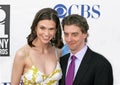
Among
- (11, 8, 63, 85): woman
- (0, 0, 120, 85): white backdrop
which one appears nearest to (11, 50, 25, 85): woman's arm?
(11, 8, 63, 85): woman

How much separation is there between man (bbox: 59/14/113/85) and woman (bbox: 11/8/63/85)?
18cm

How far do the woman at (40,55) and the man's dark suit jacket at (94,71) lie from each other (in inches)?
12.2

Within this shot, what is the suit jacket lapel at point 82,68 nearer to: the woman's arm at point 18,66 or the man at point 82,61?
the man at point 82,61

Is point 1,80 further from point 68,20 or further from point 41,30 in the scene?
point 68,20

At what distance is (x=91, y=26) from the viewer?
2459 mm

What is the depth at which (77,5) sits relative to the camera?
244 cm

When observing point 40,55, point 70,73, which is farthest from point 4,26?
point 70,73

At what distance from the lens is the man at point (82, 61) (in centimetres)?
166

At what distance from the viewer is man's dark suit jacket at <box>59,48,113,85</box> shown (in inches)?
65.2

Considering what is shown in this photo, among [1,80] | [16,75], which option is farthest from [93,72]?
[1,80]

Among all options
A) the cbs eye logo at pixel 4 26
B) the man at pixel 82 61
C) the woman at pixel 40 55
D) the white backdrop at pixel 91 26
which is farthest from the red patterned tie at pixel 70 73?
the cbs eye logo at pixel 4 26

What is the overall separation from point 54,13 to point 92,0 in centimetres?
56

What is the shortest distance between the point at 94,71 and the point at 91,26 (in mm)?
825

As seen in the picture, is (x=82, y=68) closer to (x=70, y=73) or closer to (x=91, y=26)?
(x=70, y=73)
